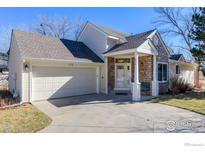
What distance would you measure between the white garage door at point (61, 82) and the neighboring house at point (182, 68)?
315 inches

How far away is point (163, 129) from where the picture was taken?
6184mm

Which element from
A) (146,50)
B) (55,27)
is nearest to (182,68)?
(146,50)

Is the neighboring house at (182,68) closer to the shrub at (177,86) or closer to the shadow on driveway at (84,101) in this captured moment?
the shrub at (177,86)

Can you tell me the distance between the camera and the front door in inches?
615

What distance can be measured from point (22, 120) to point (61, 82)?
5.71 metres

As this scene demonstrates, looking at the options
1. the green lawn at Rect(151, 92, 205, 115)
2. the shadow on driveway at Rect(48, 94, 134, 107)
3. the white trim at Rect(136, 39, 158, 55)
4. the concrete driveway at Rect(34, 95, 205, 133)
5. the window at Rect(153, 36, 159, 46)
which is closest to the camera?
the concrete driveway at Rect(34, 95, 205, 133)

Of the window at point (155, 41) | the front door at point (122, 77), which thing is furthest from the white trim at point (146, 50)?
the front door at point (122, 77)

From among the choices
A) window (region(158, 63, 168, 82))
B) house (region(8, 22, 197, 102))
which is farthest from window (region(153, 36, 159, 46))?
window (region(158, 63, 168, 82))

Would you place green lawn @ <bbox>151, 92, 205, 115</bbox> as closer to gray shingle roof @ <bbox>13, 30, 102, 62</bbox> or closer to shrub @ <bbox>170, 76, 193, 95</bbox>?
shrub @ <bbox>170, 76, 193, 95</bbox>

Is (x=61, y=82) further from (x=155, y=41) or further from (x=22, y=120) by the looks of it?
(x=155, y=41)

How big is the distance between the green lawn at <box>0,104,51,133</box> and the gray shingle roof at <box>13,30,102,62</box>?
3.71m
